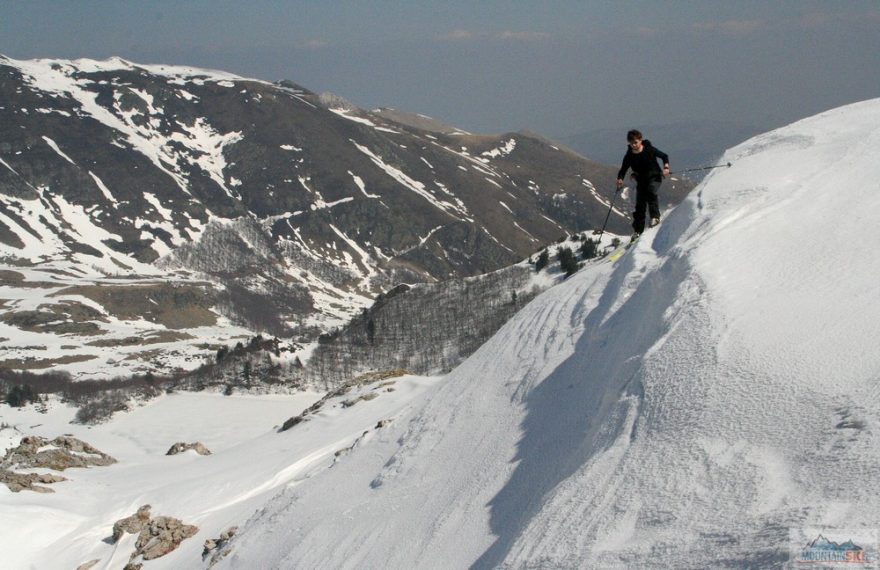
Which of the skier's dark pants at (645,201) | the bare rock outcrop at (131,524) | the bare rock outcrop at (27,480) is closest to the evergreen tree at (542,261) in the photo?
the bare rock outcrop at (27,480)

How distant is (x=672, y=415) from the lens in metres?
11.3

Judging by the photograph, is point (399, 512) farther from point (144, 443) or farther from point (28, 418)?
point (28, 418)

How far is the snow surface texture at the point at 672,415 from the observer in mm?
9352

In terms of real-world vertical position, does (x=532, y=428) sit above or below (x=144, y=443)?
above

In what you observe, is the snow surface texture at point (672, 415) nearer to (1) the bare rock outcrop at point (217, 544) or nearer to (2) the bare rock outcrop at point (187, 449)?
(1) the bare rock outcrop at point (217, 544)

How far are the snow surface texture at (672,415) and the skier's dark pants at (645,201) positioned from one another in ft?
6.78

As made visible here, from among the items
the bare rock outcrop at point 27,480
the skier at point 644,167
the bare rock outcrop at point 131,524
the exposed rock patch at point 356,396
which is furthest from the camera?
the exposed rock patch at point 356,396

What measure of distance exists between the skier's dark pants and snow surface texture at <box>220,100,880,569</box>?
2.07 metres

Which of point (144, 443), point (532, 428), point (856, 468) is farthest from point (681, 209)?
point (144, 443)

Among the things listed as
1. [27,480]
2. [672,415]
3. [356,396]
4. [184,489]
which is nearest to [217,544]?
[184,489]

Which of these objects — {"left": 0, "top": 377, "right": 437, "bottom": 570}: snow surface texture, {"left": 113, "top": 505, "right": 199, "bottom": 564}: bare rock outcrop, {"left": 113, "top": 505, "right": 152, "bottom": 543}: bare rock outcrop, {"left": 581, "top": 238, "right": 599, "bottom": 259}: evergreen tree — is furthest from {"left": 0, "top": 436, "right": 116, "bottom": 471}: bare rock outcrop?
{"left": 581, "top": 238, "right": 599, "bottom": 259}: evergreen tree

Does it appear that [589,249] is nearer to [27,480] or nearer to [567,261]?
[567,261]

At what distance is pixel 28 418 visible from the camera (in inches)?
4166

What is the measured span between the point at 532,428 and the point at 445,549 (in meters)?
3.40
